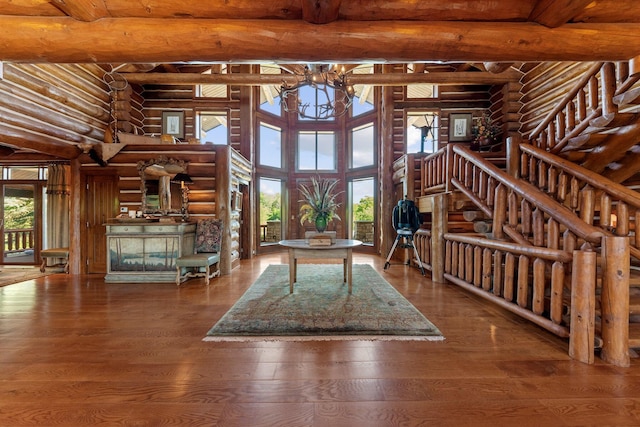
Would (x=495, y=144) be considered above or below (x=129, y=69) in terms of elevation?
below

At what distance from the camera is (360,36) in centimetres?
265

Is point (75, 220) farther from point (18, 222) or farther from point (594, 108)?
point (594, 108)

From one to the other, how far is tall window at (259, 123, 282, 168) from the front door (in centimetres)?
373

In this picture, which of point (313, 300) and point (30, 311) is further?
point (313, 300)

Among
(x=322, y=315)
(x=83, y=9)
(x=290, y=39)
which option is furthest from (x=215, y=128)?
(x=322, y=315)

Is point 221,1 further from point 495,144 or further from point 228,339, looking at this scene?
A: point 495,144

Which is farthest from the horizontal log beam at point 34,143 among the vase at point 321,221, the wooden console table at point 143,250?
the vase at point 321,221

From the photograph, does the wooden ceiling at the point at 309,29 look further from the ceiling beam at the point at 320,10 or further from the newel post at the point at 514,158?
the newel post at the point at 514,158

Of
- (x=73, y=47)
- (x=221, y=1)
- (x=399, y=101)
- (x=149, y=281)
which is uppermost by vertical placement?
(x=399, y=101)

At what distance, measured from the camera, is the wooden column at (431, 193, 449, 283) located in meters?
4.74

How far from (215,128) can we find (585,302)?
28.9 feet

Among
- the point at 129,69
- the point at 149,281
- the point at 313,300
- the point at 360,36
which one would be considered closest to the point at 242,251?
the point at 149,281

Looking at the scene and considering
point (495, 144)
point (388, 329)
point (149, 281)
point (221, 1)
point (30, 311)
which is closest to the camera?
point (221, 1)

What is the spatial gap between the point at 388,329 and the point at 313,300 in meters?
1.15
